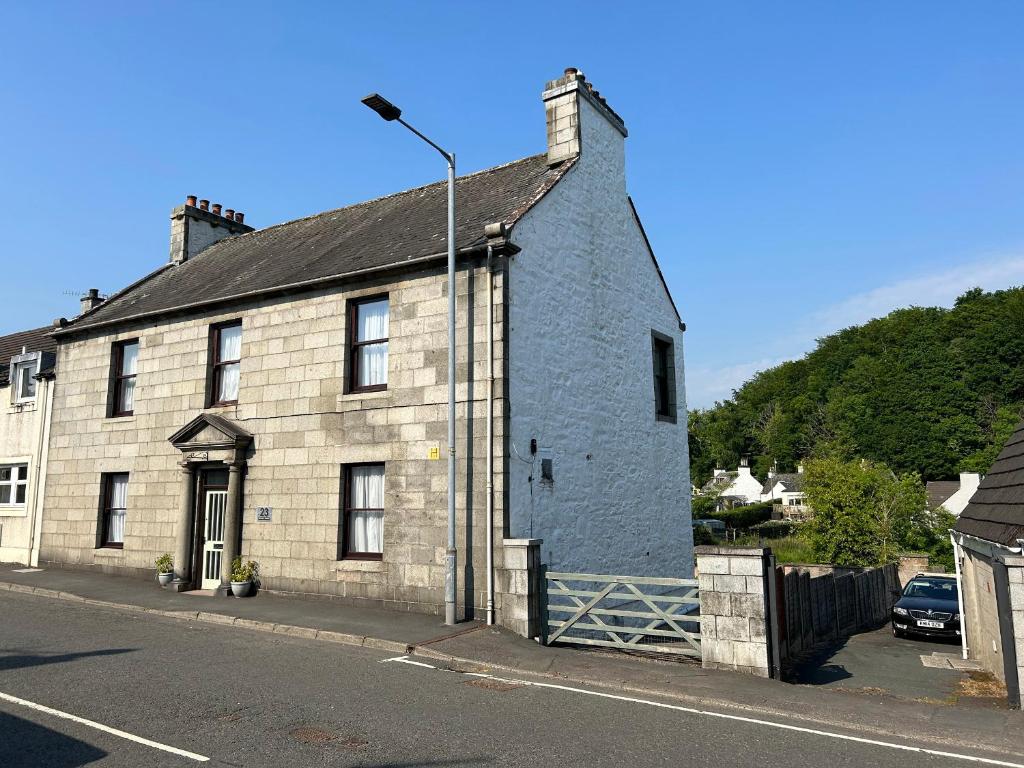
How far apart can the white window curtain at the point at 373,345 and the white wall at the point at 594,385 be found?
3035 mm

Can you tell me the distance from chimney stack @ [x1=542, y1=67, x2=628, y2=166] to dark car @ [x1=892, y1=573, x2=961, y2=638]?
47.3 ft

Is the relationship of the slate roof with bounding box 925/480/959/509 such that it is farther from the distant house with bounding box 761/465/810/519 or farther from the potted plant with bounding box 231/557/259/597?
the potted plant with bounding box 231/557/259/597

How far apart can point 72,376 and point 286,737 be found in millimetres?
17451

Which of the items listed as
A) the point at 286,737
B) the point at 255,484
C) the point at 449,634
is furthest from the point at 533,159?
the point at 286,737

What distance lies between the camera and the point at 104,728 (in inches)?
252

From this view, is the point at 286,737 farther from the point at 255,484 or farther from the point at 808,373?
the point at 808,373

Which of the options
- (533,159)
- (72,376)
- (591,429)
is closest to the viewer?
(591,429)

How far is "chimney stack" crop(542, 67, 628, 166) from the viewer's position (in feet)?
52.7

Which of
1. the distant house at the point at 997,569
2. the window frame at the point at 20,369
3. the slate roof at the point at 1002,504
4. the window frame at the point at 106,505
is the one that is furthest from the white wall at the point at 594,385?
the window frame at the point at 20,369

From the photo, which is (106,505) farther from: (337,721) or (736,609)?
(736,609)

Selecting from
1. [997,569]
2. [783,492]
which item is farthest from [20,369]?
[783,492]

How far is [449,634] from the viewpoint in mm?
10969

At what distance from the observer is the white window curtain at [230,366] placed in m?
16.5

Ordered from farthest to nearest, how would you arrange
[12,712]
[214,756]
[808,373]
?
[808,373] < [12,712] < [214,756]
